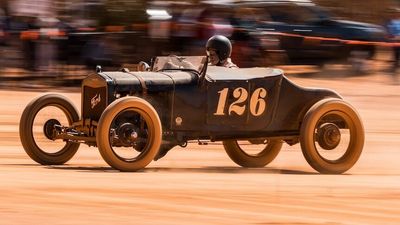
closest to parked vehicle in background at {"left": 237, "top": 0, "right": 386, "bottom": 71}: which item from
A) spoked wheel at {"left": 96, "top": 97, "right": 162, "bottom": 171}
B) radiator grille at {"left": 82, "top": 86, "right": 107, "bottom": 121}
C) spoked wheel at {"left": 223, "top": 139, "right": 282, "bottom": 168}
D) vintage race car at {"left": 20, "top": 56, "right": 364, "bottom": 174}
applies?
spoked wheel at {"left": 223, "top": 139, "right": 282, "bottom": 168}

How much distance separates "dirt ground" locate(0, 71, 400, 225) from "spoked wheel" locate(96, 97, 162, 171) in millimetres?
168

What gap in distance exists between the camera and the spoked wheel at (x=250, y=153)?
11906 millimetres

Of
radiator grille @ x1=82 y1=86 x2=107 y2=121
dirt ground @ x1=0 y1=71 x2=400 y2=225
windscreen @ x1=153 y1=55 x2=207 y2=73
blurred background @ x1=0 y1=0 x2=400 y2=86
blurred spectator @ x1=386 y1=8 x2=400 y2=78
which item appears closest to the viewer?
dirt ground @ x1=0 y1=71 x2=400 y2=225

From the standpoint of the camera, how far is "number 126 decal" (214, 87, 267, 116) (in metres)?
10.8

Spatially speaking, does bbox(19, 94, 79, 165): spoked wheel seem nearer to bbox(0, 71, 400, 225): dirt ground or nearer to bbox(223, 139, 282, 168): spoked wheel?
bbox(0, 71, 400, 225): dirt ground

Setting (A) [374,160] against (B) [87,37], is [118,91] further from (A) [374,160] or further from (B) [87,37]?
(B) [87,37]

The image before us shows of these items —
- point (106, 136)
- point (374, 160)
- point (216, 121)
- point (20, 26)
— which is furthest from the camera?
point (20, 26)

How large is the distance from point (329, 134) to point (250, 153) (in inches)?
54.6

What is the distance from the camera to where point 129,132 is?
1013cm

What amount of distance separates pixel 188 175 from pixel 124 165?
2.02 feet

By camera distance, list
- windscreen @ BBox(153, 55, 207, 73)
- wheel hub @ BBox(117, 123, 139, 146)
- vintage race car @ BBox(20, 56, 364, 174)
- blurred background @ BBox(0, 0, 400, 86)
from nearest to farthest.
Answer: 1. wheel hub @ BBox(117, 123, 139, 146)
2. vintage race car @ BBox(20, 56, 364, 174)
3. windscreen @ BBox(153, 55, 207, 73)
4. blurred background @ BBox(0, 0, 400, 86)

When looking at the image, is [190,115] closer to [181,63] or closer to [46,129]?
[181,63]

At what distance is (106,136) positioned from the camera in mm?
9938

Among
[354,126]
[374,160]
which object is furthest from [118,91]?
[374,160]
